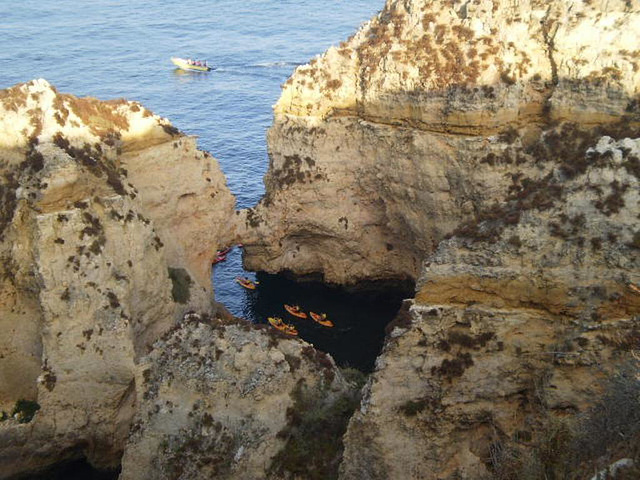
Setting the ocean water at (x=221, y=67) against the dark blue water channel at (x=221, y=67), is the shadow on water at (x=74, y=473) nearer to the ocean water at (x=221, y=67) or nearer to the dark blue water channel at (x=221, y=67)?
the dark blue water channel at (x=221, y=67)

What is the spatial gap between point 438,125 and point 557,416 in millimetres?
24081

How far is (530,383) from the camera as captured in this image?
21.8 meters

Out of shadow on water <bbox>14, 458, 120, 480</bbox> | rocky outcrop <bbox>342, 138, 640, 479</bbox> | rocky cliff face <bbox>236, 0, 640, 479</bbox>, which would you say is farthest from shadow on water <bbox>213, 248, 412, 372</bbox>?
rocky outcrop <bbox>342, 138, 640, 479</bbox>

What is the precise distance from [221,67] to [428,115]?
6943 cm

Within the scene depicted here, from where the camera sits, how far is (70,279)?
33.2 meters

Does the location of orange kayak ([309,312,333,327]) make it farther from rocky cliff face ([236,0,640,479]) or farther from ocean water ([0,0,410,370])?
rocky cliff face ([236,0,640,479])

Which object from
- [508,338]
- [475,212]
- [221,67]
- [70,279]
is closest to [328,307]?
[475,212]

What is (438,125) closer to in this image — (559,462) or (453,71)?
(453,71)

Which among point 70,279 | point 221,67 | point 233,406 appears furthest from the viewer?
point 221,67

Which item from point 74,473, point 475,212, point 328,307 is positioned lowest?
point 74,473

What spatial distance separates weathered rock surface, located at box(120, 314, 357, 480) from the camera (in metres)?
26.1

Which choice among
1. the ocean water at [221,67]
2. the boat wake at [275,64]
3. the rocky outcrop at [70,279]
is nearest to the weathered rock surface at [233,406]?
the rocky outcrop at [70,279]

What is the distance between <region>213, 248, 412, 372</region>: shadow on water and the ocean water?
0.08m

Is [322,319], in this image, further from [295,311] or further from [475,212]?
[475,212]
